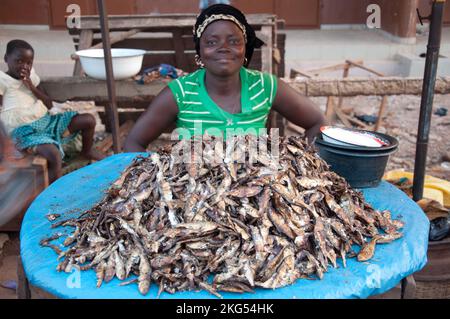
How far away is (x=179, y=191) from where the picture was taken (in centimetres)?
184

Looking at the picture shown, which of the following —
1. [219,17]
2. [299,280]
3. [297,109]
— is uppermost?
[219,17]

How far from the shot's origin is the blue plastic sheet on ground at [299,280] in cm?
161

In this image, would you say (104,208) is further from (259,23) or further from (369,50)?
(369,50)

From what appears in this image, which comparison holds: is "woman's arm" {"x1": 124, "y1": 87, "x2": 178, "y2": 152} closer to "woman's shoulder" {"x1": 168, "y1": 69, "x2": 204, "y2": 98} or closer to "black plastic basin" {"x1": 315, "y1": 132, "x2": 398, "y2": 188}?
"woman's shoulder" {"x1": 168, "y1": 69, "x2": 204, "y2": 98}

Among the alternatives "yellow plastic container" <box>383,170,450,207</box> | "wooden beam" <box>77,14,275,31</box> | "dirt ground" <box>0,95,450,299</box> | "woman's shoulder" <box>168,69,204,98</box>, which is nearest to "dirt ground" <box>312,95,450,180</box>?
"dirt ground" <box>0,95,450,299</box>

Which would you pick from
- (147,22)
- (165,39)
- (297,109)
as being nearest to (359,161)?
(297,109)

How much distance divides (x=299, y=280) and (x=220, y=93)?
1.52m

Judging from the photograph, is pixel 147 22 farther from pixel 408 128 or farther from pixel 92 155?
pixel 408 128

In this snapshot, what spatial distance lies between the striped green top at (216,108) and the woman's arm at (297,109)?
8cm

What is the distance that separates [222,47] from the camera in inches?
107

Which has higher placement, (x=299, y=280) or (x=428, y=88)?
(x=428, y=88)

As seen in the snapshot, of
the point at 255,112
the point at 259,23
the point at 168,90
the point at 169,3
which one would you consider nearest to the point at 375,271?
the point at 255,112

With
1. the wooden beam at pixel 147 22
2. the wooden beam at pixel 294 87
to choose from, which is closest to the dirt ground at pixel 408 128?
the wooden beam at pixel 294 87

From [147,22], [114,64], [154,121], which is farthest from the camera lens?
[147,22]
